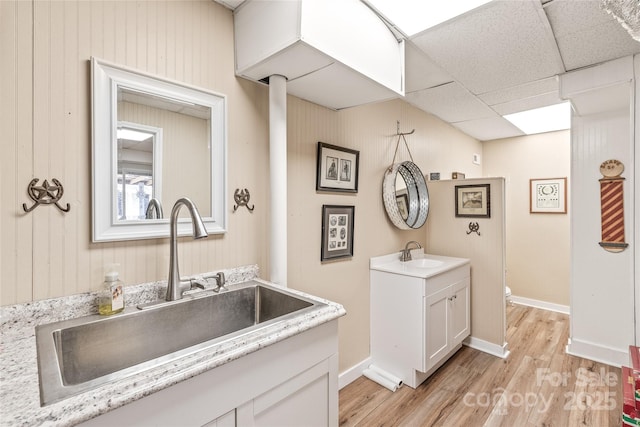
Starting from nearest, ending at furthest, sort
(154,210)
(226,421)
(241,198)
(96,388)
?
(96,388)
(226,421)
(154,210)
(241,198)

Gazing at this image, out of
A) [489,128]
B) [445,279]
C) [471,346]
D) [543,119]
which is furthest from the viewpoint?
[489,128]

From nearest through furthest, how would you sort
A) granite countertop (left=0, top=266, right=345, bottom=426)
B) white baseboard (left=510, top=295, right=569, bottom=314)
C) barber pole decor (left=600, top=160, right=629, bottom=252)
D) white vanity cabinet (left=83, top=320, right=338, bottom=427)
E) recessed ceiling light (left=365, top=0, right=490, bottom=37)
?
granite countertop (left=0, top=266, right=345, bottom=426) → white vanity cabinet (left=83, top=320, right=338, bottom=427) → recessed ceiling light (left=365, top=0, right=490, bottom=37) → barber pole decor (left=600, top=160, right=629, bottom=252) → white baseboard (left=510, top=295, right=569, bottom=314)

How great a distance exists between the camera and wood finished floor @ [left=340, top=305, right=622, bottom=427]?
73.4 inches

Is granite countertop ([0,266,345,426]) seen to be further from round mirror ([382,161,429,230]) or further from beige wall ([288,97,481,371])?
round mirror ([382,161,429,230])

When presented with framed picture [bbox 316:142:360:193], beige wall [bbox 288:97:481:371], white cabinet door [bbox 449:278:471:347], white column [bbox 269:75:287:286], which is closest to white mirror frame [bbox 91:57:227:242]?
white column [bbox 269:75:287:286]

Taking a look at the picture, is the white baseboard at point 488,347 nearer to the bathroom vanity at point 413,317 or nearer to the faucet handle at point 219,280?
the bathroom vanity at point 413,317

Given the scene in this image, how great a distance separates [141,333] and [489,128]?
4.15 metres

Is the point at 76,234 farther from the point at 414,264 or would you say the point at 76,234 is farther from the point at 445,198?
the point at 445,198

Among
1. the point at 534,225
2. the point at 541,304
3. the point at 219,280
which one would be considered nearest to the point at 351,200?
the point at 219,280

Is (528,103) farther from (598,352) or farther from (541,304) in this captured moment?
(541,304)

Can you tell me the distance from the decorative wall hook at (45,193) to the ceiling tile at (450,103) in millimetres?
2596

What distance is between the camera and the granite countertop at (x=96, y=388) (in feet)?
1.98

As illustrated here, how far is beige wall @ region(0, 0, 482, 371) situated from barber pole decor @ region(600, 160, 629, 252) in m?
2.23

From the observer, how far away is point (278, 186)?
1.61 metres
